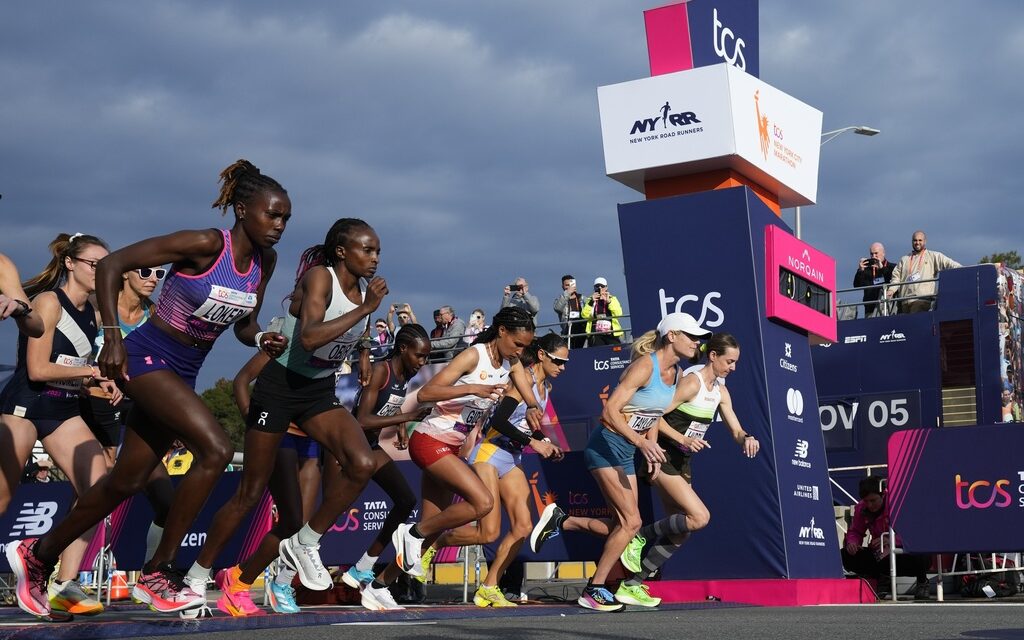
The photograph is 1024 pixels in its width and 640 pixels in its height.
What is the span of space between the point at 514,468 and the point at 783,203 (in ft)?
15.0

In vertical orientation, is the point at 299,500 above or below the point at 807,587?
above

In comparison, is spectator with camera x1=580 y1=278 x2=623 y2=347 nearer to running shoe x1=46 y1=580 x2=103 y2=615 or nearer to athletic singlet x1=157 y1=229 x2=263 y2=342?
running shoe x1=46 y1=580 x2=103 y2=615

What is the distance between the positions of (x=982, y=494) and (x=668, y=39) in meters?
5.12

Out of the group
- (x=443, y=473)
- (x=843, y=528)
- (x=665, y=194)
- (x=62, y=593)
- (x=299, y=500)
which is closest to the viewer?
(x=62, y=593)

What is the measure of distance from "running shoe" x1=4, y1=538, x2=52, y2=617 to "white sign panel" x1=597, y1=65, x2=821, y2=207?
23.4 ft

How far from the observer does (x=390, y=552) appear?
12.8 meters

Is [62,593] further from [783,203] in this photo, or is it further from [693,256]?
[783,203]

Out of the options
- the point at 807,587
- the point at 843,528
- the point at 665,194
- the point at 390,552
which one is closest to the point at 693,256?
the point at 665,194

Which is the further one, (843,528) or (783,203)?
(843,528)

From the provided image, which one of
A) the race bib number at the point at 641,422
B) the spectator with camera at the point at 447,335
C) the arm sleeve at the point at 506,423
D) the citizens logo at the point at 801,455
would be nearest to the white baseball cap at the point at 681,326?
the race bib number at the point at 641,422

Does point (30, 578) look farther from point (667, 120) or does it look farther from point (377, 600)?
point (667, 120)

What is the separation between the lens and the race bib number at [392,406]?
10259 mm

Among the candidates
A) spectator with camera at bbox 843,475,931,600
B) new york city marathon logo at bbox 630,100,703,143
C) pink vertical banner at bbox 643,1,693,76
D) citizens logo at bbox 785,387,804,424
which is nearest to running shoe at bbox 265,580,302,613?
citizens logo at bbox 785,387,804,424

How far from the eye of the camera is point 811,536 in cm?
1173
